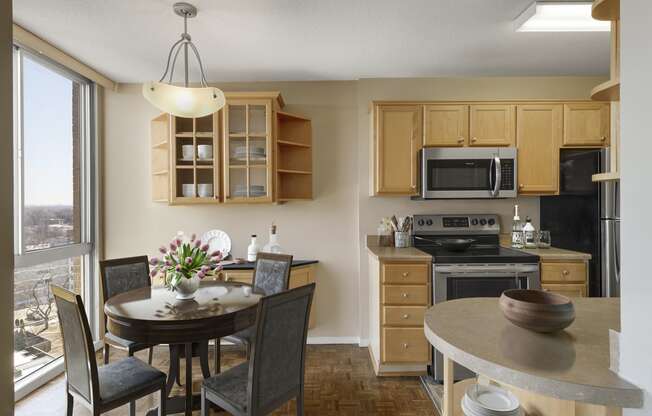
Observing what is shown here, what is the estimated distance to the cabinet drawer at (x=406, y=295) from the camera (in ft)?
8.65

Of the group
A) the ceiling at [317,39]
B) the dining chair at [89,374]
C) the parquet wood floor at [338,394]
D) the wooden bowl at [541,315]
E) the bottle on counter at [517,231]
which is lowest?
the parquet wood floor at [338,394]

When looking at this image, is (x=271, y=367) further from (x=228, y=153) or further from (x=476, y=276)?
(x=228, y=153)

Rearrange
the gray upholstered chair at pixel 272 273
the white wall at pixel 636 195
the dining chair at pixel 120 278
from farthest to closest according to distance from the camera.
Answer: the gray upholstered chair at pixel 272 273
the dining chair at pixel 120 278
the white wall at pixel 636 195

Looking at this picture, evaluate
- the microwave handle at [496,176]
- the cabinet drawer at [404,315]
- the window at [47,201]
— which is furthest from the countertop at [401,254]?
the window at [47,201]

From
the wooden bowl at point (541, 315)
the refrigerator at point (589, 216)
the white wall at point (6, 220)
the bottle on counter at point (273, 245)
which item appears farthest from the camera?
the bottle on counter at point (273, 245)

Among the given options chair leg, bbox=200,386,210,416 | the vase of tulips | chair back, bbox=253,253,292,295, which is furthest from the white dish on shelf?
chair leg, bbox=200,386,210,416

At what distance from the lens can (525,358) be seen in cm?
92

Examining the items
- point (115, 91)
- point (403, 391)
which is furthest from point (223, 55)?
point (403, 391)

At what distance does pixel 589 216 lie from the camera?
2893 millimetres

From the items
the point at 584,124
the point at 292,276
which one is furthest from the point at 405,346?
the point at 584,124

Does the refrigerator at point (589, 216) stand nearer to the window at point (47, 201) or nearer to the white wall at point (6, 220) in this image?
the white wall at point (6, 220)

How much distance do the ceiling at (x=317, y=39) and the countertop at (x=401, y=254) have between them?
5.22ft

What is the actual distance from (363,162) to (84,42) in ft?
7.85

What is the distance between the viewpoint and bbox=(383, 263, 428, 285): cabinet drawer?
264cm
